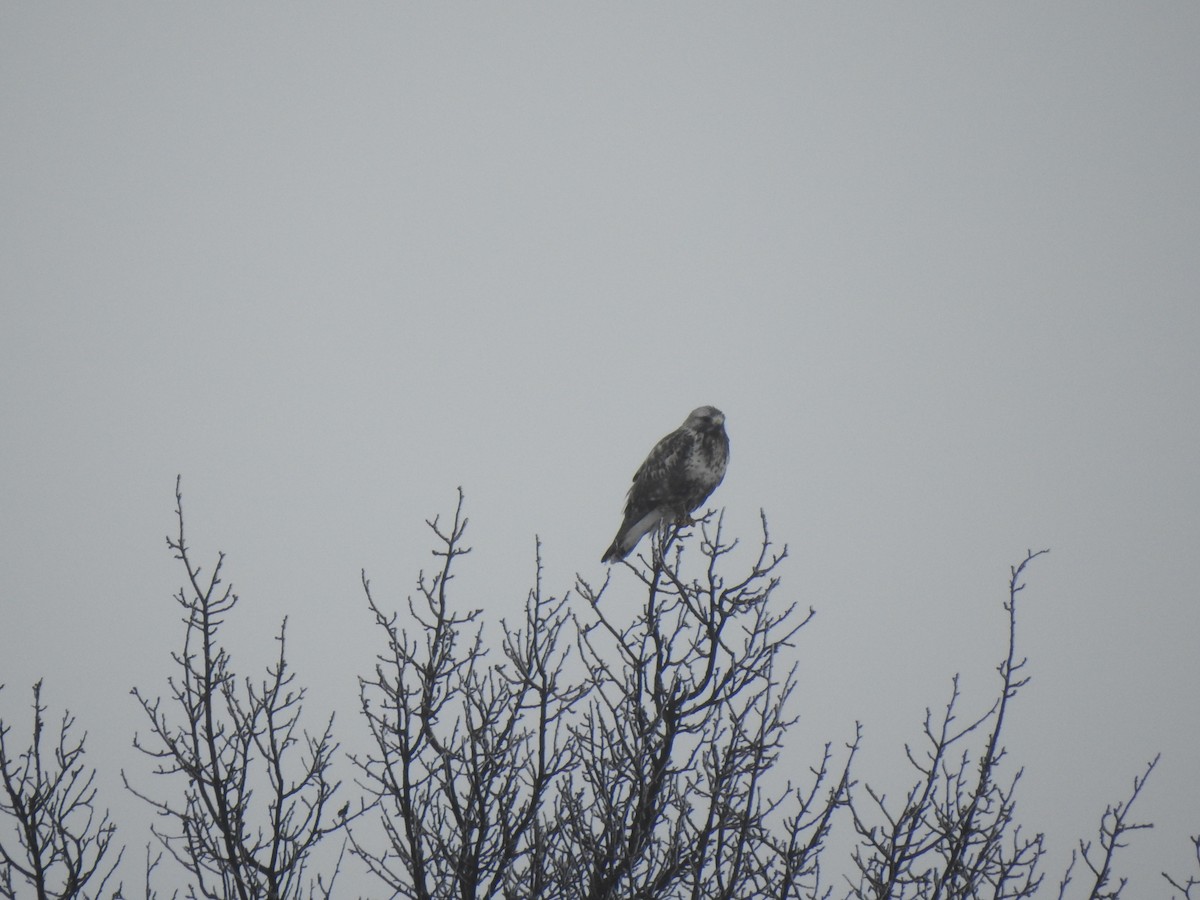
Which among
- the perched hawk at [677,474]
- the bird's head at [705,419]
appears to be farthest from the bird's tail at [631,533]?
the bird's head at [705,419]

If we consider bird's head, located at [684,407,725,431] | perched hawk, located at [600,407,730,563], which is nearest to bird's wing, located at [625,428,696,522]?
perched hawk, located at [600,407,730,563]

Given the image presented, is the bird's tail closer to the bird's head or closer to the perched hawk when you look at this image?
the perched hawk

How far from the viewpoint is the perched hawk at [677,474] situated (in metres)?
9.02

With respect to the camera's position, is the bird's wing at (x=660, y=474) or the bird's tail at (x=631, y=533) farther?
the bird's tail at (x=631, y=533)

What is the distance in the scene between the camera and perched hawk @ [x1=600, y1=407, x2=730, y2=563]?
9016 mm

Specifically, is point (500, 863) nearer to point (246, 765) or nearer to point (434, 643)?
point (434, 643)

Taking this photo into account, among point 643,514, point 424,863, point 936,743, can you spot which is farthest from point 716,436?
point 424,863

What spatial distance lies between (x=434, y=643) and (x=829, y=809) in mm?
1958

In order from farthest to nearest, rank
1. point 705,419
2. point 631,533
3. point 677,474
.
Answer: point 631,533 → point 705,419 → point 677,474

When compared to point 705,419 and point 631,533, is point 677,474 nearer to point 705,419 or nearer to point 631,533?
point 705,419

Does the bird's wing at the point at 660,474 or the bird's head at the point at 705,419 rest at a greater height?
the bird's head at the point at 705,419

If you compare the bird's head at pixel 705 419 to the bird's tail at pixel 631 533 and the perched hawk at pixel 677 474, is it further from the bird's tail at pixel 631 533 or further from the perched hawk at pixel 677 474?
the bird's tail at pixel 631 533

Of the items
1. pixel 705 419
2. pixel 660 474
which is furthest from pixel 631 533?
pixel 705 419

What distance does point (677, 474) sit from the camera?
9.02 meters
